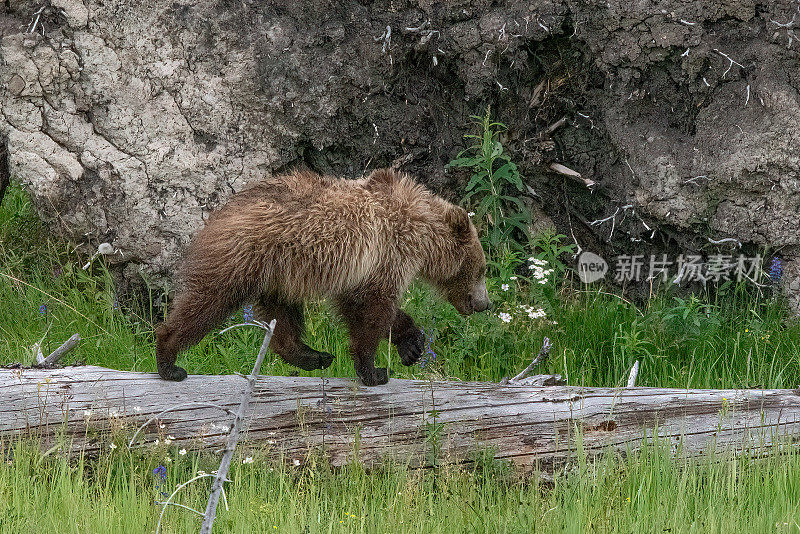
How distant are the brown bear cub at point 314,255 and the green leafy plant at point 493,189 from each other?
4.63 feet

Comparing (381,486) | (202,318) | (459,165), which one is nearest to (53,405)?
(202,318)

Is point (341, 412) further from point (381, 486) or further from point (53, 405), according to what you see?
point (53, 405)

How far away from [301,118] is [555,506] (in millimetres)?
4115

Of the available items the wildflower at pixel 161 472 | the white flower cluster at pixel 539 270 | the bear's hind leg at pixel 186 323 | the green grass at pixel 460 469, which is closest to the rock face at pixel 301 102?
the green grass at pixel 460 469

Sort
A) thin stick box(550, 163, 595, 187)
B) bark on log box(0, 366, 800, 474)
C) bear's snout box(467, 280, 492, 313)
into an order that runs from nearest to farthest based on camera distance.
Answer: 1. bark on log box(0, 366, 800, 474)
2. bear's snout box(467, 280, 492, 313)
3. thin stick box(550, 163, 595, 187)

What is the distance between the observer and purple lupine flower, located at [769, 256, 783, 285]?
6.79 meters

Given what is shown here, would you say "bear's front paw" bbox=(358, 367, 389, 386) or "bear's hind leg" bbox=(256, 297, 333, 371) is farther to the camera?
"bear's hind leg" bbox=(256, 297, 333, 371)

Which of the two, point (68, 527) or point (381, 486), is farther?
point (381, 486)

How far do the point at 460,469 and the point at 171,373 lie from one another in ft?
5.81

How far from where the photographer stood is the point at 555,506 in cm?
405

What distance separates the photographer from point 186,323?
498cm

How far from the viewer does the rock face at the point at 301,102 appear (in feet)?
22.6
